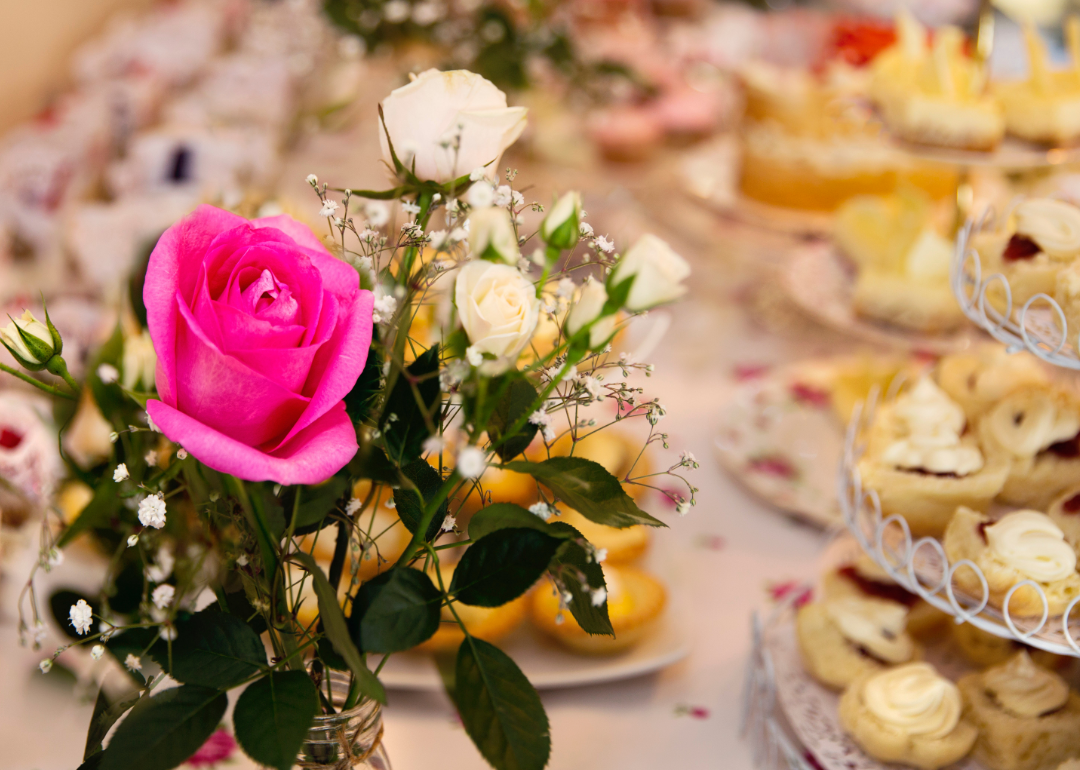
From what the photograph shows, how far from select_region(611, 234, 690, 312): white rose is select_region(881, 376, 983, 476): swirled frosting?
0.49 meters

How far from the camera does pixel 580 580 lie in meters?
0.46

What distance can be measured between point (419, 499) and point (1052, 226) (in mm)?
567

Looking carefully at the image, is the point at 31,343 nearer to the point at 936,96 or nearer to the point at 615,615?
the point at 615,615

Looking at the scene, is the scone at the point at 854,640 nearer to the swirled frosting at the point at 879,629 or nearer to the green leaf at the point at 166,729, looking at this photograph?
the swirled frosting at the point at 879,629

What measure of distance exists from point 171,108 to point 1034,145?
140 centimetres

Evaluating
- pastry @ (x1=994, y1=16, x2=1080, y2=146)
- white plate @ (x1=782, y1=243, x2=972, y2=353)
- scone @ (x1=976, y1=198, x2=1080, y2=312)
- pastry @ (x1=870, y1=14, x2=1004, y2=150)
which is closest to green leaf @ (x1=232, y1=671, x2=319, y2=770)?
scone @ (x1=976, y1=198, x2=1080, y2=312)

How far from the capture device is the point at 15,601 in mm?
835

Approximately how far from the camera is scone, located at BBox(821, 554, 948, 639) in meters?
0.81

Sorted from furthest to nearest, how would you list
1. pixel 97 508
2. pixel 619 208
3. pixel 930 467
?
pixel 619 208 → pixel 930 467 → pixel 97 508

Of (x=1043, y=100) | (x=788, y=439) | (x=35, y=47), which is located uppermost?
(x=1043, y=100)

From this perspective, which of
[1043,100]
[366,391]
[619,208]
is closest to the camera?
[366,391]

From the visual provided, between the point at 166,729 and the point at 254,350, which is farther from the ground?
the point at 254,350

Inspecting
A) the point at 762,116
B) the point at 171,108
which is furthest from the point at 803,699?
the point at 171,108

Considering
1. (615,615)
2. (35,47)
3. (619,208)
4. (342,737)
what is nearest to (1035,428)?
(615,615)
